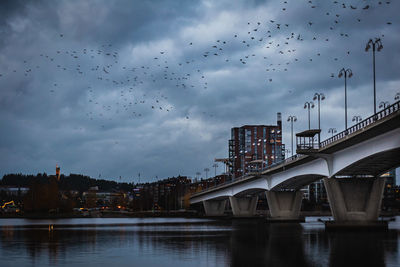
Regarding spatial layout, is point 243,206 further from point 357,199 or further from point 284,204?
point 357,199

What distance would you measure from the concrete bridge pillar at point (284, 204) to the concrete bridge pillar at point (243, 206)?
35588mm

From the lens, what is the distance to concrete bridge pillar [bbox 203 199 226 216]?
182837mm

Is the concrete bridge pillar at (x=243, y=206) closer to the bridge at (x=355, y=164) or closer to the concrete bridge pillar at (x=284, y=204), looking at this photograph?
the concrete bridge pillar at (x=284, y=204)

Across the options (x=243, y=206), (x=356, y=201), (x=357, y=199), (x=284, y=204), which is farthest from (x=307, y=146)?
(x=243, y=206)

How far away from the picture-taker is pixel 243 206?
14775cm

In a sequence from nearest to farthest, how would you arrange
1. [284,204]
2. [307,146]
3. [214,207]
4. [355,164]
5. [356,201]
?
[355,164] < [356,201] < [307,146] < [284,204] < [214,207]

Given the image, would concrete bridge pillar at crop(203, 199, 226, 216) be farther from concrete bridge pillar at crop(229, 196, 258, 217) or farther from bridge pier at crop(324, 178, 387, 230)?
bridge pier at crop(324, 178, 387, 230)

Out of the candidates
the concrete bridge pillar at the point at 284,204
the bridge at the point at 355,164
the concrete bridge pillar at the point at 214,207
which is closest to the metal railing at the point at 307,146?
the bridge at the point at 355,164

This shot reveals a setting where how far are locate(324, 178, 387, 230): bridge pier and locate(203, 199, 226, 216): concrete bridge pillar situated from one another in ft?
376

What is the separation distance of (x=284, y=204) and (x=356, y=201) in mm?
41529

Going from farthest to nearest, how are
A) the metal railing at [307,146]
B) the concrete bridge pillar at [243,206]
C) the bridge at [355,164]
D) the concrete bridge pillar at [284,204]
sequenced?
the concrete bridge pillar at [243,206] < the concrete bridge pillar at [284,204] < the metal railing at [307,146] < the bridge at [355,164]

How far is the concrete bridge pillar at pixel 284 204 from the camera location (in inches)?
4240

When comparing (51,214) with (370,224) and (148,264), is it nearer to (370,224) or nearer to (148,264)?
(370,224)

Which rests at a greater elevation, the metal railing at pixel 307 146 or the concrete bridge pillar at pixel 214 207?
the metal railing at pixel 307 146
